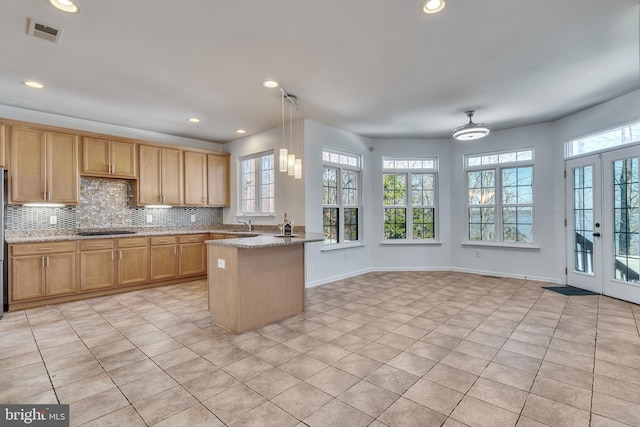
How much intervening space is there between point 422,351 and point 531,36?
9.71ft

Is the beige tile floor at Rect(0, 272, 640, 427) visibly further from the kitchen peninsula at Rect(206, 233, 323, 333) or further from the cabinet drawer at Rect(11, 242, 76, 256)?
the cabinet drawer at Rect(11, 242, 76, 256)

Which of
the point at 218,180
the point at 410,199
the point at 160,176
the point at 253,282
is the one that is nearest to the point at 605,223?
the point at 410,199

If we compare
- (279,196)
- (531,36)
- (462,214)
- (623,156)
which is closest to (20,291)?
(279,196)

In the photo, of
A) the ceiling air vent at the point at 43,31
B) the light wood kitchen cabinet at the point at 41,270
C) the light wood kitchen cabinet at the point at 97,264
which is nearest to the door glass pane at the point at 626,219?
the ceiling air vent at the point at 43,31

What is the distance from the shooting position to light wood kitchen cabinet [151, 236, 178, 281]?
17.2 ft

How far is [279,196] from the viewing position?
5438 millimetres

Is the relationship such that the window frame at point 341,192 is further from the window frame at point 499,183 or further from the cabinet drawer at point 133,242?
the cabinet drawer at point 133,242

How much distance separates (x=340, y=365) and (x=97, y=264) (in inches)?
163

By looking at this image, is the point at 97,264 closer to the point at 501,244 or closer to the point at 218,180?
the point at 218,180

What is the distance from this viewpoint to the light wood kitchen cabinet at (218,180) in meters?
6.32

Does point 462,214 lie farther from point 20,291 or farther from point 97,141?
point 20,291

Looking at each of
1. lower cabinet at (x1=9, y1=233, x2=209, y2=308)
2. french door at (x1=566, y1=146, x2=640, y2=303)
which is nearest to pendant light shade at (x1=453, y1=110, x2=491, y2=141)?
french door at (x1=566, y1=146, x2=640, y2=303)

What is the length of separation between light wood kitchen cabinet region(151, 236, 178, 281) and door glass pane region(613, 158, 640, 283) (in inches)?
271

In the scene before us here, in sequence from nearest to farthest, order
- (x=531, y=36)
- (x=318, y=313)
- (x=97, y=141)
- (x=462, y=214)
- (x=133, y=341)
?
(x=531, y=36)
(x=133, y=341)
(x=318, y=313)
(x=97, y=141)
(x=462, y=214)
